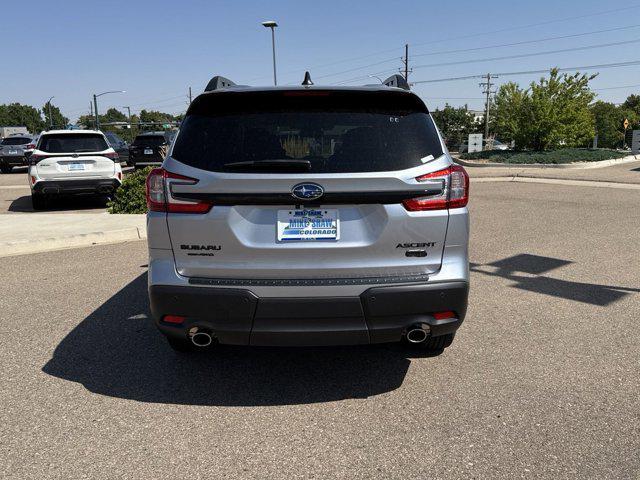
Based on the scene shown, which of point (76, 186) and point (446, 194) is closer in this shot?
point (446, 194)

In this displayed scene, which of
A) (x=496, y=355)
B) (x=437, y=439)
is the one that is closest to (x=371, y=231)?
(x=437, y=439)

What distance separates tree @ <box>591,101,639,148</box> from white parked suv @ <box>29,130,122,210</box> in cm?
10056

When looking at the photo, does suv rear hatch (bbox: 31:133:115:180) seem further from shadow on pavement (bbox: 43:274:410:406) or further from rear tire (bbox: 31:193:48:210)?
shadow on pavement (bbox: 43:274:410:406)

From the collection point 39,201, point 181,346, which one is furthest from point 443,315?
point 39,201

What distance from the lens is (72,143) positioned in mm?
11438

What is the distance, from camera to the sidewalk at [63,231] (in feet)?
25.9

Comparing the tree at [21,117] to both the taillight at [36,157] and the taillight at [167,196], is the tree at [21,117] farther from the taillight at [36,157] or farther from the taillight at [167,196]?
the taillight at [167,196]

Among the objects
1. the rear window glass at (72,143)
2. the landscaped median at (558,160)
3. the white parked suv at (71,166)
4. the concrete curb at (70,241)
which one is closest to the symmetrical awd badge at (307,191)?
the concrete curb at (70,241)

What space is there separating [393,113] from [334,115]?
0.36 metres

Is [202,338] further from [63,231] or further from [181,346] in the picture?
[63,231]

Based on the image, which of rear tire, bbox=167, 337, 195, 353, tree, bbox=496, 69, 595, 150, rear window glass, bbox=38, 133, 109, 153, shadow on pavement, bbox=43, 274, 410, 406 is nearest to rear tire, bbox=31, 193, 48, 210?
rear window glass, bbox=38, 133, 109, 153

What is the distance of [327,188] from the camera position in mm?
2969

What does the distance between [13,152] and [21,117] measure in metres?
159

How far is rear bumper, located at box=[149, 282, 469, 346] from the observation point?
2996mm
